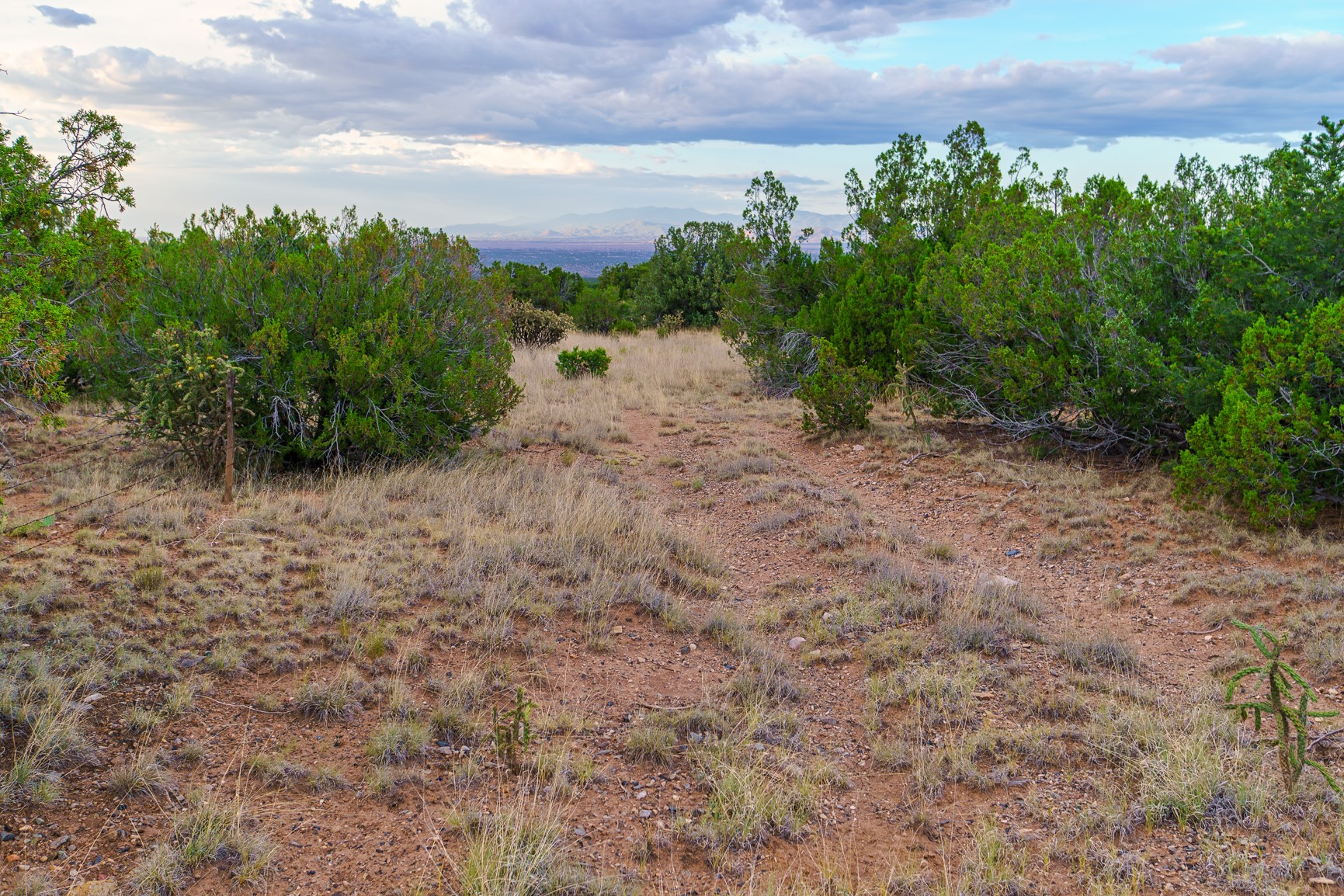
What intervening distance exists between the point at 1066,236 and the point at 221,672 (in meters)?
8.90

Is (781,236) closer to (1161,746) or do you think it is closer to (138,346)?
(138,346)

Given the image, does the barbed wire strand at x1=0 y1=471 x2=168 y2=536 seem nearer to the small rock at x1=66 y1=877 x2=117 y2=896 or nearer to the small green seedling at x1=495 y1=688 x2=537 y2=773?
the small rock at x1=66 y1=877 x2=117 y2=896

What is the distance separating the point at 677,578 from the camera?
20.7 ft

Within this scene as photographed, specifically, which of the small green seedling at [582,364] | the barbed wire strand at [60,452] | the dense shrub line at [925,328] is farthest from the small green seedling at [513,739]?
the small green seedling at [582,364]

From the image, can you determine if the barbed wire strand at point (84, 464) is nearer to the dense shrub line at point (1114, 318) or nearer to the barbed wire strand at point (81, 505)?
the barbed wire strand at point (81, 505)

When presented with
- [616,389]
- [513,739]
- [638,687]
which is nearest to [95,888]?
[513,739]

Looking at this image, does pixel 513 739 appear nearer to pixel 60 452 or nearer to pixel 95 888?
pixel 95 888

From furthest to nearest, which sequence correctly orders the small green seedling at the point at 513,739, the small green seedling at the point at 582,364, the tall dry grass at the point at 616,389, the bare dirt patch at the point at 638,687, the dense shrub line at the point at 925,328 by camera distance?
the small green seedling at the point at 582,364 < the tall dry grass at the point at 616,389 < the dense shrub line at the point at 925,328 < the small green seedling at the point at 513,739 < the bare dirt patch at the point at 638,687

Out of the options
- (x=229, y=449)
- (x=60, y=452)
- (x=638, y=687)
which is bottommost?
(x=638, y=687)

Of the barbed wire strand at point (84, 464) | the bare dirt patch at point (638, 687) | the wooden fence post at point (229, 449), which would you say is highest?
the wooden fence post at point (229, 449)

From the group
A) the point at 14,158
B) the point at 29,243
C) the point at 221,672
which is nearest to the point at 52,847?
the point at 221,672

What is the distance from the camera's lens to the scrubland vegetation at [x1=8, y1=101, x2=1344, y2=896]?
3428 millimetres

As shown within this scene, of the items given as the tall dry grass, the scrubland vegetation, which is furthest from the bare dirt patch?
the tall dry grass

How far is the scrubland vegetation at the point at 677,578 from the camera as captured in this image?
3428mm
